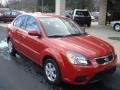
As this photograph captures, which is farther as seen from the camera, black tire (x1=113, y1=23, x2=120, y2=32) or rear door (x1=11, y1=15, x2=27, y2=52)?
black tire (x1=113, y1=23, x2=120, y2=32)

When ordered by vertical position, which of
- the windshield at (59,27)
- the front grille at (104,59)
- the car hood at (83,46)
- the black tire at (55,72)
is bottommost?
the black tire at (55,72)

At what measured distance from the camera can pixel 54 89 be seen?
639 centimetres

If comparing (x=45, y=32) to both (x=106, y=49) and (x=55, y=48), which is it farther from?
(x=106, y=49)

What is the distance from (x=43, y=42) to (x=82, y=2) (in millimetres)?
43791

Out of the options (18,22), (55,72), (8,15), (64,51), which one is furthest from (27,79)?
(8,15)

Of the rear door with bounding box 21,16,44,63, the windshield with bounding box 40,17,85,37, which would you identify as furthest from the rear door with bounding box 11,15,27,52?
the windshield with bounding box 40,17,85,37

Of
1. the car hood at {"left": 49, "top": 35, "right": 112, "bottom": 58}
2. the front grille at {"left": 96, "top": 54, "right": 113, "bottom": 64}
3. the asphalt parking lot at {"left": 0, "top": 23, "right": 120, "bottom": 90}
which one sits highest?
the car hood at {"left": 49, "top": 35, "right": 112, "bottom": 58}

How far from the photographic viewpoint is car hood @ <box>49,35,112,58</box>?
20.7ft

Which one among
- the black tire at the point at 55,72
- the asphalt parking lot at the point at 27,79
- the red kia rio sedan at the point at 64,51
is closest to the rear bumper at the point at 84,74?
the red kia rio sedan at the point at 64,51

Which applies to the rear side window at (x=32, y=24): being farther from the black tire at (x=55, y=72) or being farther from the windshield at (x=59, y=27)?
the black tire at (x=55, y=72)

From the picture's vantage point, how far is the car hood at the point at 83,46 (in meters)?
6.30

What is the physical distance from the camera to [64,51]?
6289mm

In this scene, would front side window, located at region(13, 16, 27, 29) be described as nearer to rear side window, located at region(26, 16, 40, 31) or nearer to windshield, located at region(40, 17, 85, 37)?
rear side window, located at region(26, 16, 40, 31)

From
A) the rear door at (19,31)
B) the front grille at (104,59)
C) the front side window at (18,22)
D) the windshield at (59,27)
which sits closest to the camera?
the front grille at (104,59)
